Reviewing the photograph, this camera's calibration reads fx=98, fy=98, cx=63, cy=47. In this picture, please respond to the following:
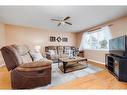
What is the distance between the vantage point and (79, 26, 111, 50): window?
14.4 feet

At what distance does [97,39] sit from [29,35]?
11.8 ft

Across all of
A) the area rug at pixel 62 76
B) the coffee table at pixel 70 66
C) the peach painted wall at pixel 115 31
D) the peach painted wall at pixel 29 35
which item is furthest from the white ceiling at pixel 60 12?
the area rug at pixel 62 76

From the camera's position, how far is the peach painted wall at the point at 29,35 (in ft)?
15.3

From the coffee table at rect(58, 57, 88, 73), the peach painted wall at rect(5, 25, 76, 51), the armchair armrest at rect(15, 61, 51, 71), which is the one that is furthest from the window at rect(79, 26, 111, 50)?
the armchair armrest at rect(15, 61, 51, 71)

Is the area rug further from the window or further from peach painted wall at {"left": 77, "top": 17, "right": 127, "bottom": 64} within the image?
the window

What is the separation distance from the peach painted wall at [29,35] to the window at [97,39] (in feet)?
3.86

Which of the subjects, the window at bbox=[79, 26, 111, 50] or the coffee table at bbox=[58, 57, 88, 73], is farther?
the window at bbox=[79, 26, 111, 50]

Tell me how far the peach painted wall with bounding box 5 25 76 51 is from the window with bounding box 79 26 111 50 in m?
1.18

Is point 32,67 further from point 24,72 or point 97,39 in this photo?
point 97,39

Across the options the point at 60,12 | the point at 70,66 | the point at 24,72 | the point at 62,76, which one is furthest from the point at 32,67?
the point at 70,66

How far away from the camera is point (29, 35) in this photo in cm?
517

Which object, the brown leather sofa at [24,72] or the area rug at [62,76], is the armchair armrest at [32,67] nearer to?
the brown leather sofa at [24,72]
